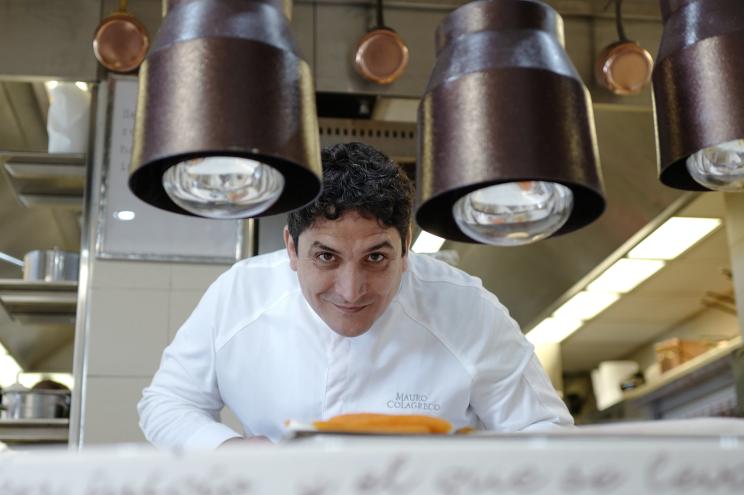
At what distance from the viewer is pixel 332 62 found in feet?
11.6

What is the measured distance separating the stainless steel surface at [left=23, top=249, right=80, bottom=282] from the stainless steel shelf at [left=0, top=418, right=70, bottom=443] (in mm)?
442

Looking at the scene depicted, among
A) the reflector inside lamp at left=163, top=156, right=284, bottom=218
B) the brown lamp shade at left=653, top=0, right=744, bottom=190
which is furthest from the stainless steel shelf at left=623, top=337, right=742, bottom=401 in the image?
the reflector inside lamp at left=163, top=156, right=284, bottom=218

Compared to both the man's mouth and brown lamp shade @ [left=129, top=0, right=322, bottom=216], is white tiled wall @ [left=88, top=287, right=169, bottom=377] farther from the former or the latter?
brown lamp shade @ [left=129, top=0, right=322, bottom=216]

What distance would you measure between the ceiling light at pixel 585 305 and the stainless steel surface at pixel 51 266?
2.16 meters

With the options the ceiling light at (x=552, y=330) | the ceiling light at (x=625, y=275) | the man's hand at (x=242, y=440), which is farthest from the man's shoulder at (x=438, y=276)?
the ceiling light at (x=552, y=330)

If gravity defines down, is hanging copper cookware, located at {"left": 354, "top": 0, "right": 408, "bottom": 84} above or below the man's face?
above

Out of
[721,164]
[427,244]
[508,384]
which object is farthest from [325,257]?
[427,244]

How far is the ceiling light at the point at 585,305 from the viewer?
15.2 ft

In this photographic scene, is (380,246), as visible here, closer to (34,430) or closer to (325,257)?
(325,257)

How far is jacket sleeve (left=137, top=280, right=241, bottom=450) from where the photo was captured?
1.67 m

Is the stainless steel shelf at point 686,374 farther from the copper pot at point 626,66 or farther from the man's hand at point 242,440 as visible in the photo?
the man's hand at point 242,440

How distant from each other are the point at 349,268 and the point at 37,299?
201 cm

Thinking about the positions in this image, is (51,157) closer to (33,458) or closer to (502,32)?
(502,32)

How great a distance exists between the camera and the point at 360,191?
1680mm
